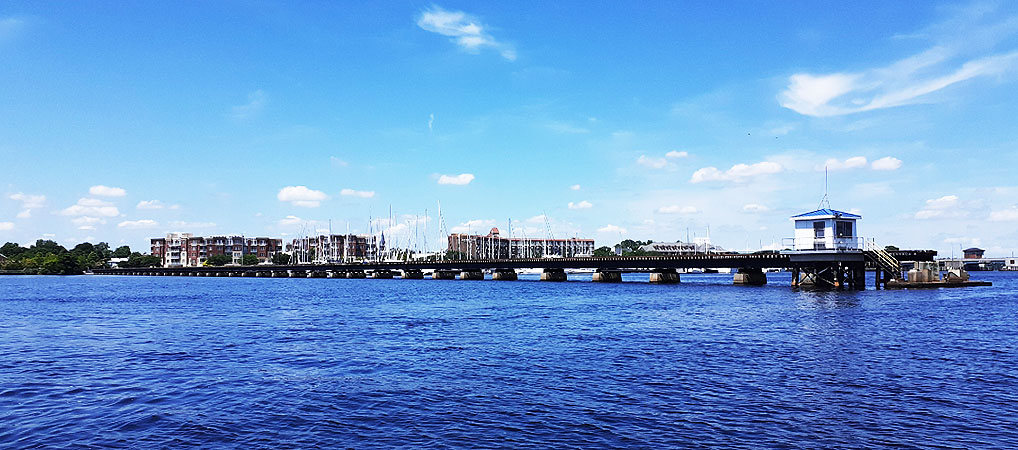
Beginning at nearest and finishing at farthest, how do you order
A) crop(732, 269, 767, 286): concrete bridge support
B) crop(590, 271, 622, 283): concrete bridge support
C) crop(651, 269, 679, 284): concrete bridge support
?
crop(732, 269, 767, 286): concrete bridge support, crop(651, 269, 679, 284): concrete bridge support, crop(590, 271, 622, 283): concrete bridge support

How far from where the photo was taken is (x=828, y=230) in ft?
293

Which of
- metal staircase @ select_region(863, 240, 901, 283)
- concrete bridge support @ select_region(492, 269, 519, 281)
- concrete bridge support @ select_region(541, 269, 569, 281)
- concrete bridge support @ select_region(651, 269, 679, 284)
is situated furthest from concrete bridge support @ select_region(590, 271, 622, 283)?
metal staircase @ select_region(863, 240, 901, 283)

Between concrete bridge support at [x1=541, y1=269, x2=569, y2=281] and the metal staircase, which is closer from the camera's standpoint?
the metal staircase

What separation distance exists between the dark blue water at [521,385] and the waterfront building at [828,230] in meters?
35.8

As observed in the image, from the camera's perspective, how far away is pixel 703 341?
40.8 meters

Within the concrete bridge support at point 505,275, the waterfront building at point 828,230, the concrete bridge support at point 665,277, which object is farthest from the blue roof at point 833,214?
the concrete bridge support at point 505,275

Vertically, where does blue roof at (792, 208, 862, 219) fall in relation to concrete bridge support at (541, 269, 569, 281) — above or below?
above

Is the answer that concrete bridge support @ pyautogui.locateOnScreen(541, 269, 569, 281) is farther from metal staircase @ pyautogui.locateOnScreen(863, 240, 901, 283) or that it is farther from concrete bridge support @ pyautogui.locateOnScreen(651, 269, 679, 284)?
metal staircase @ pyautogui.locateOnScreen(863, 240, 901, 283)

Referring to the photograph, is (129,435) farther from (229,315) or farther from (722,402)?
(229,315)

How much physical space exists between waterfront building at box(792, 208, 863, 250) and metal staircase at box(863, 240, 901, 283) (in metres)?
3.92

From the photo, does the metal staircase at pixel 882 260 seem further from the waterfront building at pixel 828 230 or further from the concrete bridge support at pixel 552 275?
the concrete bridge support at pixel 552 275

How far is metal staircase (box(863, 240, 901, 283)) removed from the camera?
304 ft

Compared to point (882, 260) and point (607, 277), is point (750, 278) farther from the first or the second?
point (607, 277)

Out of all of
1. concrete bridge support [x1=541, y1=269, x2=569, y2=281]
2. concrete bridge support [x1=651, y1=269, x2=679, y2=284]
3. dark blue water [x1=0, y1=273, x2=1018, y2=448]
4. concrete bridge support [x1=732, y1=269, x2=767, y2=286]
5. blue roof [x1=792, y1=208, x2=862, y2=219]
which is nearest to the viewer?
dark blue water [x1=0, y1=273, x2=1018, y2=448]
